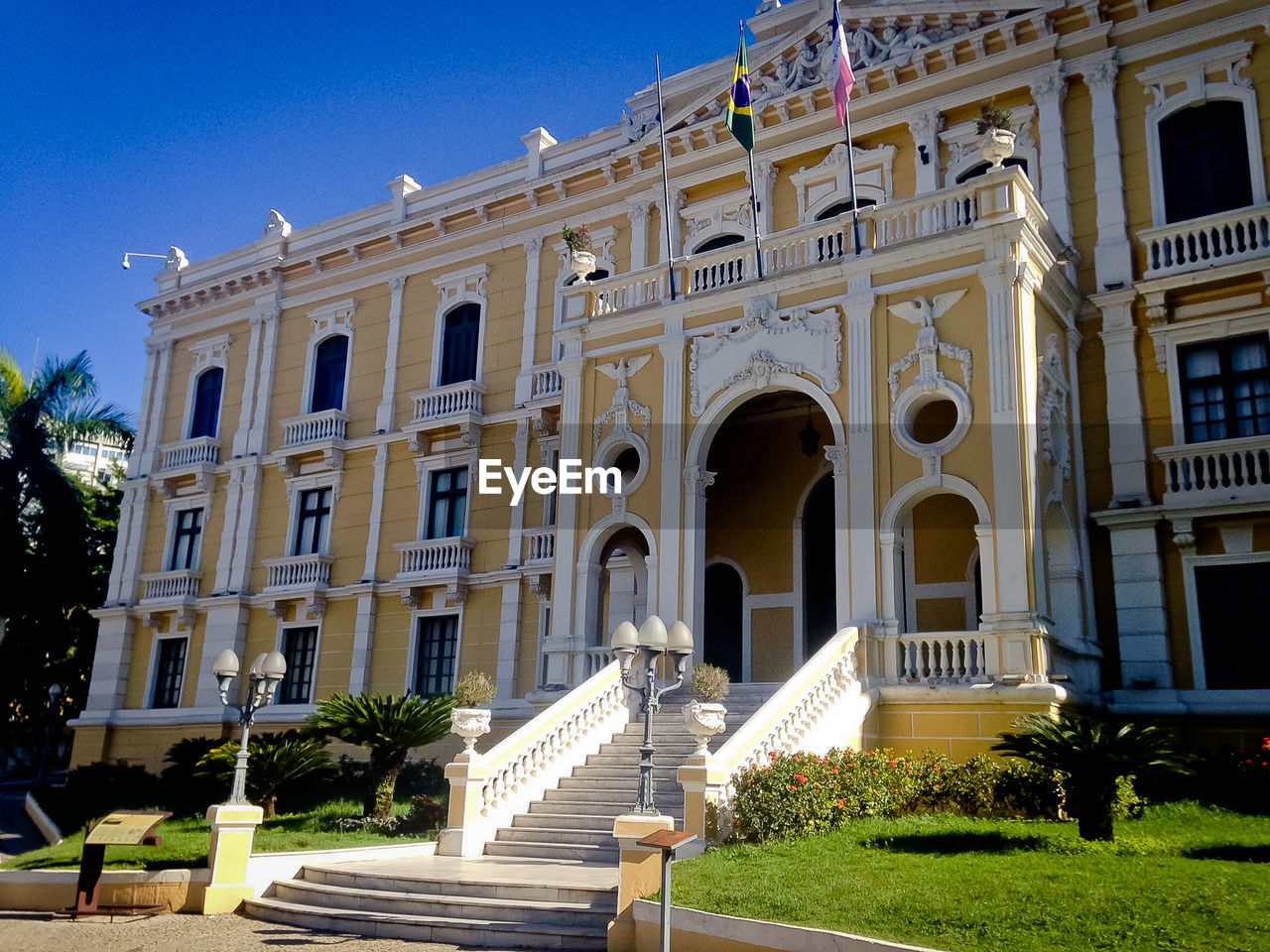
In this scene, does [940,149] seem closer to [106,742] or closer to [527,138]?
[527,138]

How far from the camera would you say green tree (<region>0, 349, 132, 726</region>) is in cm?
2780

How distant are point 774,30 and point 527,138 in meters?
5.99

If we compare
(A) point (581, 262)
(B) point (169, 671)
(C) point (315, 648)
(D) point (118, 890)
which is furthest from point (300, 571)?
(D) point (118, 890)

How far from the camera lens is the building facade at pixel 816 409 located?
15.0 m

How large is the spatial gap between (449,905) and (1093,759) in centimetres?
619

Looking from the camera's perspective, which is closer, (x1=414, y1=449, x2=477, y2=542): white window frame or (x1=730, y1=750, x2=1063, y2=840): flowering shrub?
(x1=730, y1=750, x2=1063, y2=840): flowering shrub

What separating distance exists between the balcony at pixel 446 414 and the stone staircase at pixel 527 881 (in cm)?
918

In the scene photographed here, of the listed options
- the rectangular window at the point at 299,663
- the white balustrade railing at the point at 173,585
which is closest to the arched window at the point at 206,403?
the white balustrade railing at the point at 173,585

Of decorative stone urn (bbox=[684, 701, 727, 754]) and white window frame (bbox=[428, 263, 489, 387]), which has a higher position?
white window frame (bbox=[428, 263, 489, 387])

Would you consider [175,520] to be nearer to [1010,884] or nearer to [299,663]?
[299,663]

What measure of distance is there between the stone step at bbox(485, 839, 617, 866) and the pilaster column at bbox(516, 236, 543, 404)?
10.8m

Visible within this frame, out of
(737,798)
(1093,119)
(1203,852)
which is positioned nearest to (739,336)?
(1093,119)

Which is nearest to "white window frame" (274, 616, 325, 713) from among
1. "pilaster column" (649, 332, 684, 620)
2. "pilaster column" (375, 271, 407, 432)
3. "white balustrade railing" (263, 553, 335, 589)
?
"white balustrade railing" (263, 553, 335, 589)

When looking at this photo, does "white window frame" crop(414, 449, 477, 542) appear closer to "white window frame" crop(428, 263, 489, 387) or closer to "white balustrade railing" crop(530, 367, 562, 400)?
"white balustrade railing" crop(530, 367, 562, 400)
